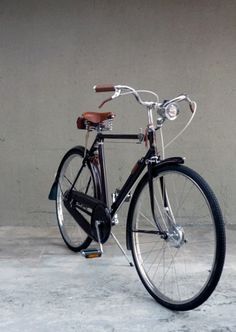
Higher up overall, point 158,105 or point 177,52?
point 177,52

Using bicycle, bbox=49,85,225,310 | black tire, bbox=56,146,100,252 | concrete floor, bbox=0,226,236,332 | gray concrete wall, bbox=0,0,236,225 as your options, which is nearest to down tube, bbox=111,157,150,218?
bicycle, bbox=49,85,225,310

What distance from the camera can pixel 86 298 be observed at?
2.60 meters

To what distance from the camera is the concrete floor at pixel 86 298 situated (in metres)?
2.31

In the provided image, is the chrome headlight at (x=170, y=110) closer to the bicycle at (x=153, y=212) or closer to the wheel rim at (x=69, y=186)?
the bicycle at (x=153, y=212)

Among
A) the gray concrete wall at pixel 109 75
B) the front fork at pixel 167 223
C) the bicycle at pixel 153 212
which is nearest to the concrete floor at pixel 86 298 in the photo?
the bicycle at pixel 153 212

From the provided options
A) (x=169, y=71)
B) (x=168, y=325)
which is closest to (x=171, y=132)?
(x=169, y=71)

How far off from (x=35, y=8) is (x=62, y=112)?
87 centimetres

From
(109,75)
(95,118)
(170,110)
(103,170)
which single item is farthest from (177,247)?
(109,75)

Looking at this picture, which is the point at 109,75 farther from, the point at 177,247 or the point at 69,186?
the point at 177,247

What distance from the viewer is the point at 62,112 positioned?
396 cm

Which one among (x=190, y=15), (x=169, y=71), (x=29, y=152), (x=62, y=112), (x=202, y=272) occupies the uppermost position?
(x=190, y=15)

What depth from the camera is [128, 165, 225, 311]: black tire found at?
7.50 feet

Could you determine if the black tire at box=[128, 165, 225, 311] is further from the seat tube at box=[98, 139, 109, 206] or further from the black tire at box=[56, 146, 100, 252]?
the black tire at box=[56, 146, 100, 252]

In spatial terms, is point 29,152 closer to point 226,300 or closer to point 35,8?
point 35,8
